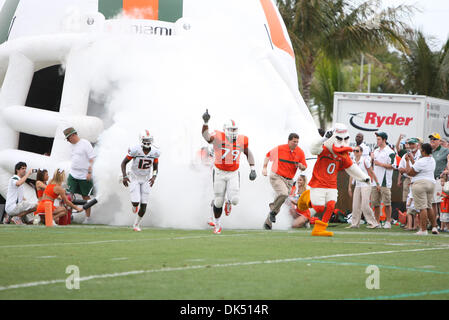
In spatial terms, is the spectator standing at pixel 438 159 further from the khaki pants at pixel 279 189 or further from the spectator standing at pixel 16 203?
the spectator standing at pixel 16 203

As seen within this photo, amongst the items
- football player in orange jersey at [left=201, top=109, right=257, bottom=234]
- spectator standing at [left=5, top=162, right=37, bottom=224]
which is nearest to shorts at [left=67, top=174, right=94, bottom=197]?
spectator standing at [left=5, top=162, right=37, bottom=224]

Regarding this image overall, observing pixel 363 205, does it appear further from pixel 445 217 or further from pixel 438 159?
pixel 438 159

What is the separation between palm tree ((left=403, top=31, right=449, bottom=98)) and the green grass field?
2033 centimetres

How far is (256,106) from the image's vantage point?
14.8 metres

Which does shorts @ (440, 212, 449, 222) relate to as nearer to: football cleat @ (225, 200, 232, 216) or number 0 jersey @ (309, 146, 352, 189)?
number 0 jersey @ (309, 146, 352, 189)

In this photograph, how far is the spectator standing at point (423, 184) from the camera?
12492 millimetres

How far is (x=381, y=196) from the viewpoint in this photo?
1527cm

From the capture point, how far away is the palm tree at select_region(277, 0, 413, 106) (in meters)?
25.0

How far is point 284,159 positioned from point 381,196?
3059 millimetres

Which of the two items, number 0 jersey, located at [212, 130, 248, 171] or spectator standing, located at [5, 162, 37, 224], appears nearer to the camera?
number 0 jersey, located at [212, 130, 248, 171]

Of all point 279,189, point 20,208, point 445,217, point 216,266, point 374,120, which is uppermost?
point 374,120

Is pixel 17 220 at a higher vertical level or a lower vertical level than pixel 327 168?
lower

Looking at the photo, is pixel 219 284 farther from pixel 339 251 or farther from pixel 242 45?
pixel 242 45

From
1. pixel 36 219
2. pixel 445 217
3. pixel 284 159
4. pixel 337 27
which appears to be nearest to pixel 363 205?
pixel 445 217
